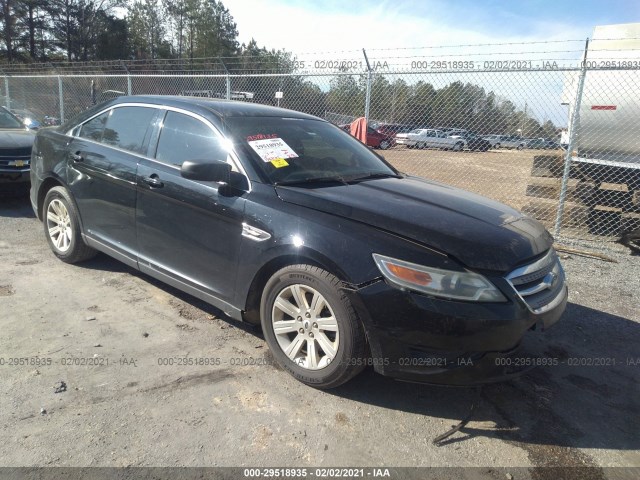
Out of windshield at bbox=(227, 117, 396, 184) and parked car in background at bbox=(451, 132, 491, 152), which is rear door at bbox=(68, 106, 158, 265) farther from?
parked car in background at bbox=(451, 132, 491, 152)

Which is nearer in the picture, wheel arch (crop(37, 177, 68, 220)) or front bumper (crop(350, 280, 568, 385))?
front bumper (crop(350, 280, 568, 385))

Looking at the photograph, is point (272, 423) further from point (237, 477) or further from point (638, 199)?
point (638, 199)

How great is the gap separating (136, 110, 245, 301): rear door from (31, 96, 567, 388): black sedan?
0.01m

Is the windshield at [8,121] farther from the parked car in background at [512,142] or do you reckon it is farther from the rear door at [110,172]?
the parked car in background at [512,142]

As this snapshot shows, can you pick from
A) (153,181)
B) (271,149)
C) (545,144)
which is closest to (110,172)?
(153,181)

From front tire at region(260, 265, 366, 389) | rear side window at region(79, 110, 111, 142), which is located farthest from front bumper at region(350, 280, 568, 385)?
rear side window at region(79, 110, 111, 142)

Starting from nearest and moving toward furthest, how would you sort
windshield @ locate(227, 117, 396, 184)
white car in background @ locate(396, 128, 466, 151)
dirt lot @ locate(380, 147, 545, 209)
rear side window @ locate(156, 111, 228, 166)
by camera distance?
windshield @ locate(227, 117, 396, 184) → rear side window @ locate(156, 111, 228, 166) → white car in background @ locate(396, 128, 466, 151) → dirt lot @ locate(380, 147, 545, 209)

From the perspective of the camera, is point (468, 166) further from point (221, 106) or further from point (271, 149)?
point (271, 149)

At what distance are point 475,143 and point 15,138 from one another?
921 centimetres

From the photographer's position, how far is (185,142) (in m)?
3.54

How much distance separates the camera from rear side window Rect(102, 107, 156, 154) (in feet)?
12.7

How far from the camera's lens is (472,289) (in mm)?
2432

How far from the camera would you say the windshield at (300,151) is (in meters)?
3.23

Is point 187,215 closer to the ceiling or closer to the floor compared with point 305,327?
closer to the ceiling
